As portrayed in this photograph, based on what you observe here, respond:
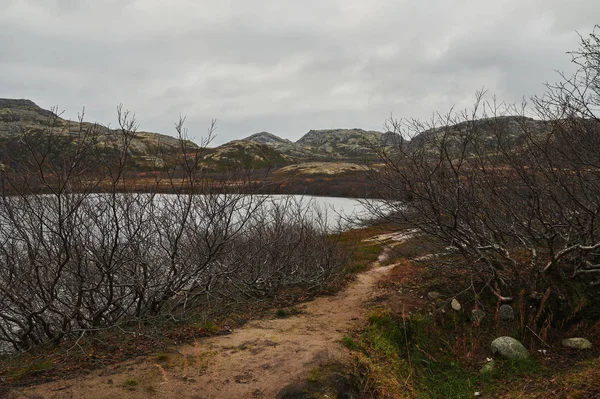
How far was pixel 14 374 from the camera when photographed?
207 inches

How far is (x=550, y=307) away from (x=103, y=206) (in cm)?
999

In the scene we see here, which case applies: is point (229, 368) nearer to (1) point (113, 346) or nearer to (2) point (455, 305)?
(1) point (113, 346)

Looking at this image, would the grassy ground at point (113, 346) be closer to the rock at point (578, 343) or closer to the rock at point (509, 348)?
the rock at point (509, 348)

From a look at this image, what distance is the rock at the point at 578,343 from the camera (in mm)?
6815

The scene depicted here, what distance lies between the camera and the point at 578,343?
6887 millimetres

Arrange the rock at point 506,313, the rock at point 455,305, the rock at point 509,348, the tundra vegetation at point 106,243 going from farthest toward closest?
the rock at point 455,305 → the rock at point 506,313 → the rock at point 509,348 → the tundra vegetation at point 106,243

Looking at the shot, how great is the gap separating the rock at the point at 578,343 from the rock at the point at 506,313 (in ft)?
3.45

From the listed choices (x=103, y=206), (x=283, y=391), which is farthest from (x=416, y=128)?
(x=103, y=206)

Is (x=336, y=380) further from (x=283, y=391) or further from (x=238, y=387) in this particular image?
(x=238, y=387)

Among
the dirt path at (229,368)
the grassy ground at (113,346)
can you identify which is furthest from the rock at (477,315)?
the grassy ground at (113,346)

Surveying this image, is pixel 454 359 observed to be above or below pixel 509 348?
below

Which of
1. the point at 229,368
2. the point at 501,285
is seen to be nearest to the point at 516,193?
the point at 501,285

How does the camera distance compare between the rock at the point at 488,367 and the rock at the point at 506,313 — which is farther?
the rock at the point at 506,313

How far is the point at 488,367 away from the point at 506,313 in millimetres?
2008
